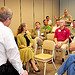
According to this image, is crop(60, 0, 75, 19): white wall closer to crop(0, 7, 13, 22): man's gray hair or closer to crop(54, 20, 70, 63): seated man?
crop(54, 20, 70, 63): seated man

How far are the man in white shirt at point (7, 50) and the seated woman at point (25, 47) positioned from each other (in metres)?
1.92

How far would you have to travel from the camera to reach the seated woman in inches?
143

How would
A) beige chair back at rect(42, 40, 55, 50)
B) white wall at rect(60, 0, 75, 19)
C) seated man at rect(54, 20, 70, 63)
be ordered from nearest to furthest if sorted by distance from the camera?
beige chair back at rect(42, 40, 55, 50)
seated man at rect(54, 20, 70, 63)
white wall at rect(60, 0, 75, 19)

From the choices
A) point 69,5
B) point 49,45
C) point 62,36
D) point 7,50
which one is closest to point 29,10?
point 62,36

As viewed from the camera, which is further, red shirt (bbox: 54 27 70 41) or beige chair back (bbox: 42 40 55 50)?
red shirt (bbox: 54 27 70 41)

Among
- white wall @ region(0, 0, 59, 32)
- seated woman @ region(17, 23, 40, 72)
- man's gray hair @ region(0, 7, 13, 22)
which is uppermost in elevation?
white wall @ region(0, 0, 59, 32)

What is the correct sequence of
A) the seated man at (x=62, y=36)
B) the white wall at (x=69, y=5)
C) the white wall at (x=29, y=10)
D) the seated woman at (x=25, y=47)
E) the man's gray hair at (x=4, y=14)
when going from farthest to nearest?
the white wall at (x=69, y=5), the white wall at (x=29, y=10), the seated man at (x=62, y=36), the seated woman at (x=25, y=47), the man's gray hair at (x=4, y=14)

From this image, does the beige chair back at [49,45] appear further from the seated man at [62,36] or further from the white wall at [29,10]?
the white wall at [29,10]

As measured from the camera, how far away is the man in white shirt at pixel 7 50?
1.56 metres

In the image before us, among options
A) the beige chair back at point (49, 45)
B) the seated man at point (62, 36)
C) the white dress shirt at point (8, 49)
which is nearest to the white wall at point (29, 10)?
the seated man at point (62, 36)

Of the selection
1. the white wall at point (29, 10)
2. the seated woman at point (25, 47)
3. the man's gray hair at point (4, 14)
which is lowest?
the seated woman at point (25, 47)

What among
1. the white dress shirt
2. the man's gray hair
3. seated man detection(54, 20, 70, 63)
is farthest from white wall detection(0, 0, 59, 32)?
the white dress shirt

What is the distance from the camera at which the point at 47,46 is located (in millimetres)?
3857

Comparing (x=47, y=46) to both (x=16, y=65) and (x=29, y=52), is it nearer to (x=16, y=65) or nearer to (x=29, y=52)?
→ (x=29, y=52)
